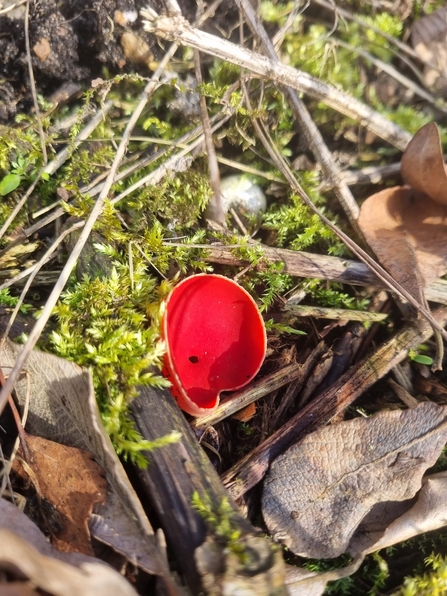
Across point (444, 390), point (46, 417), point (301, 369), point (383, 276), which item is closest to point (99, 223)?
point (46, 417)

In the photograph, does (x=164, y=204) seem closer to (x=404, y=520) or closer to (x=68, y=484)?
(x=68, y=484)

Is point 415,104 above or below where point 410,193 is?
above

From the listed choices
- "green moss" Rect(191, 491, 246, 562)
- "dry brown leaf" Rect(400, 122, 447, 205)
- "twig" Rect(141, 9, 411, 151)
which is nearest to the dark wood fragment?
"green moss" Rect(191, 491, 246, 562)

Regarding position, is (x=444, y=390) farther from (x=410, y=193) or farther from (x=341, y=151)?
Result: (x=341, y=151)

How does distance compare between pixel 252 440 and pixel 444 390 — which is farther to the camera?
pixel 444 390

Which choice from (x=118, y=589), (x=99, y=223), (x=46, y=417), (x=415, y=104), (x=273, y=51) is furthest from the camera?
(x=415, y=104)

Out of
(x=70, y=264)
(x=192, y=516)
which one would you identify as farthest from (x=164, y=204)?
(x=192, y=516)
